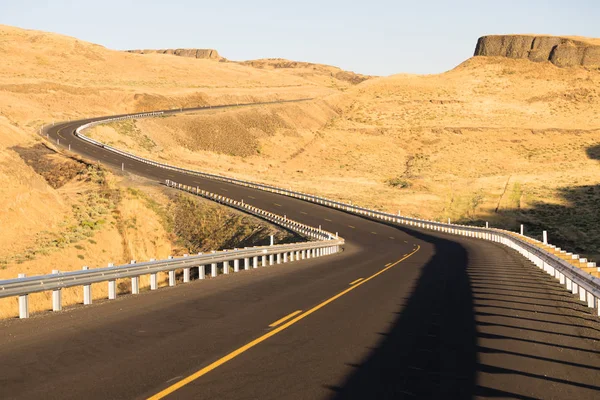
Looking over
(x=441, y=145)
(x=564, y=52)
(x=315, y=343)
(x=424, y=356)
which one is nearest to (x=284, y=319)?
(x=315, y=343)

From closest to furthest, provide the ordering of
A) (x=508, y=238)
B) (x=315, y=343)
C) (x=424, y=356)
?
(x=424, y=356)
(x=315, y=343)
(x=508, y=238)

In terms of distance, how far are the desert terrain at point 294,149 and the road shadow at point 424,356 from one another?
44.2 feet

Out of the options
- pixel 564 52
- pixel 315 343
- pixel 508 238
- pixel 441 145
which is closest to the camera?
pixel 315 343

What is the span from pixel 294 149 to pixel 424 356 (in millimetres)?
123942

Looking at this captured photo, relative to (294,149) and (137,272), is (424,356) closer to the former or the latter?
(137,272)

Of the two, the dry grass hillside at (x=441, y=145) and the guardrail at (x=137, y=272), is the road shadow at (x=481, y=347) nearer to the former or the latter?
the guardrail at (x=137, y=272)

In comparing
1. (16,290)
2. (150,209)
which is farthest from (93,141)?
(16,290)

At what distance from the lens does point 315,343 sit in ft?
38.7

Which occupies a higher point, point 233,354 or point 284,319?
point 233,354

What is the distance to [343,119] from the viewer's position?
160125mm

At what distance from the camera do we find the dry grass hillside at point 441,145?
8625cm

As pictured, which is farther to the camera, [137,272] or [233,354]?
[137,272]

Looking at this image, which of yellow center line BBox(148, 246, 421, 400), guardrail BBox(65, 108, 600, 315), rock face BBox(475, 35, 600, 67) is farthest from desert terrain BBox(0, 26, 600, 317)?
yellow center line BBox(148, 246, 421, 400)

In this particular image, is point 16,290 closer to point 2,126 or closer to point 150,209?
point 150,209
